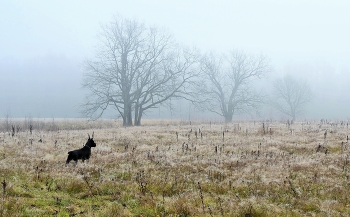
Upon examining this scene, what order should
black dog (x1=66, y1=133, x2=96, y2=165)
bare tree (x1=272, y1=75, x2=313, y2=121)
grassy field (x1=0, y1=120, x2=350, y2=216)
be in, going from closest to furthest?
grassy field (x1=0, y1=120, x2=350, y2=216) < black dog (x1=66, y1=133, x2=96, y2=165) < bare tree (x1=272, y1=75, x2=313, y2=121)

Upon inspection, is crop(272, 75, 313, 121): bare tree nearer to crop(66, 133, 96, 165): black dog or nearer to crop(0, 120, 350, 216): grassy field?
crop(0, 120, 350, 216): grassy field

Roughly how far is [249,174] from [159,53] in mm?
29606

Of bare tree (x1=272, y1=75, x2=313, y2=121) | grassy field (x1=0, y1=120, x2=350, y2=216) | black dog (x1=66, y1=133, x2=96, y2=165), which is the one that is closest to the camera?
grassy field (x1=0, y1=120, x2=350, y2=216)

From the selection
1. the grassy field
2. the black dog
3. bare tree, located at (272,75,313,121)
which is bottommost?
the grassy field

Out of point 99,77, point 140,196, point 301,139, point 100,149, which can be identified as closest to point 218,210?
point 140,196

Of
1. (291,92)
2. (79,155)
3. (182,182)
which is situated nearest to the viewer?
(182,182)

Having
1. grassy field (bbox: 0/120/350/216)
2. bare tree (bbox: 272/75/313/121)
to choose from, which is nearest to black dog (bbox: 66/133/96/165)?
grassy field (bbox: 0/120/350/216)

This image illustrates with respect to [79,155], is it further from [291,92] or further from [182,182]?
[291,92]

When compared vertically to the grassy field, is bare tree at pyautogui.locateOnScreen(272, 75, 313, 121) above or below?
above

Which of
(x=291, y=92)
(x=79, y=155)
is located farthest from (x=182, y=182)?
(x=291, y=92)

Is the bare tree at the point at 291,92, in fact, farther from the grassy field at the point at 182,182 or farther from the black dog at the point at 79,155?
the black dog at the point at 79,155

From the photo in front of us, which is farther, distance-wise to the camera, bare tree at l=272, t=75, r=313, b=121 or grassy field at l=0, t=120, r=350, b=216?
bare tree at l=272, t=75, r=313, b=121

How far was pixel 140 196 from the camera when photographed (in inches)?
288

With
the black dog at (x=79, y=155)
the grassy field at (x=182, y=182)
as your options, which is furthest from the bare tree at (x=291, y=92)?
the black dog at (x=79, y=155)
